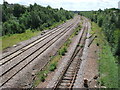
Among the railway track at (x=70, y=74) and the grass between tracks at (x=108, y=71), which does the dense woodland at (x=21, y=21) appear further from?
the grass between tracks at (x=108, y=71)

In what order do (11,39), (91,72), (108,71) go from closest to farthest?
(91,72), (108,71), (11,39)

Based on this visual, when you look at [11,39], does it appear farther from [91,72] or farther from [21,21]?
[91,72]

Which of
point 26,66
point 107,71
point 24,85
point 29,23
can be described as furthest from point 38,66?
point 29,23

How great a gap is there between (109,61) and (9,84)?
11.8 metres

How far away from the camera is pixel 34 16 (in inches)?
2267

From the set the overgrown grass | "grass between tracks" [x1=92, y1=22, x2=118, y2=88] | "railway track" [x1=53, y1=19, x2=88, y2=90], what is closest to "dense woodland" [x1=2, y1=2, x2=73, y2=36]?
the overgrown grass

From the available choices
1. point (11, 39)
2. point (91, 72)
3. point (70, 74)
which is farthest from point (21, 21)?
point (70, 74)

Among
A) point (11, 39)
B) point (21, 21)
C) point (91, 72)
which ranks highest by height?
point (21, 21)

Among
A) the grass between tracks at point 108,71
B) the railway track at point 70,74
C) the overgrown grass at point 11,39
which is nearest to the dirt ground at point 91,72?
the grass between tracks at point 108,71

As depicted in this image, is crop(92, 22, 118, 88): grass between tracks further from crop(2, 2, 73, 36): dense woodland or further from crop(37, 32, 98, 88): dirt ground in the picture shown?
crop(2, 2, 73, 36): dense woodland

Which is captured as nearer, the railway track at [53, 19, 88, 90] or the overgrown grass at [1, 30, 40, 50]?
the railway track at [53, 19, 88, 90]

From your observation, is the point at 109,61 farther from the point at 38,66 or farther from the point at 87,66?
the point at 38,66

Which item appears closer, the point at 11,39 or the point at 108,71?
the point at 108,71

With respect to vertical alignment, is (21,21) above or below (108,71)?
above
